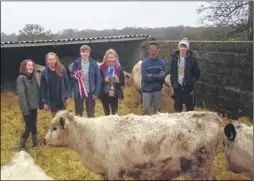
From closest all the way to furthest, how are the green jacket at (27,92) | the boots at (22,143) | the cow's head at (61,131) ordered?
the cow's head at (61,131)
the green jacket at (27,92)
the boots at (22,143)

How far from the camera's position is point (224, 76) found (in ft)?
31.0

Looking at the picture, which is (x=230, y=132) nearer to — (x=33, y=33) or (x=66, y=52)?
(x=33, y=33)

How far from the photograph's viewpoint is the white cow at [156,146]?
527 centimetres

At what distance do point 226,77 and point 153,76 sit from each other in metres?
2.96

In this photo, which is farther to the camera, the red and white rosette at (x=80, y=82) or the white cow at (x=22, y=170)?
the red and white rosette at (x=80, y=82)

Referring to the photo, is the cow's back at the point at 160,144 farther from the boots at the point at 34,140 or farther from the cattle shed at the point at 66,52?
the cattle shed at the point at 66,52

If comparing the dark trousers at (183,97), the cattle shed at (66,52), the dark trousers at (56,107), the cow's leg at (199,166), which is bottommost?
the cow's leg at (199,166)

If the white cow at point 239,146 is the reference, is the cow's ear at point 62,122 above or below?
above

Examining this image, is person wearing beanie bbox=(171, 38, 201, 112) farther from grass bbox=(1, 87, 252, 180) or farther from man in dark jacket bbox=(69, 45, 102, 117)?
man in dark jacket bbox=(69, 45, 102, 117)

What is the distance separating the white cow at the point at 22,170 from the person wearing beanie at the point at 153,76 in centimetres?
252

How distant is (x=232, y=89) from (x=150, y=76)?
293 cm

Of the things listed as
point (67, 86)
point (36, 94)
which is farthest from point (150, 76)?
point (36, 94)

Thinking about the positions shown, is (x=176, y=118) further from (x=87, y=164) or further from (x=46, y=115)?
(x=46, y=115)

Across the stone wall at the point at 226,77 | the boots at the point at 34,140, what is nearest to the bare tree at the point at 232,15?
the stone wall at the point at 226,77
